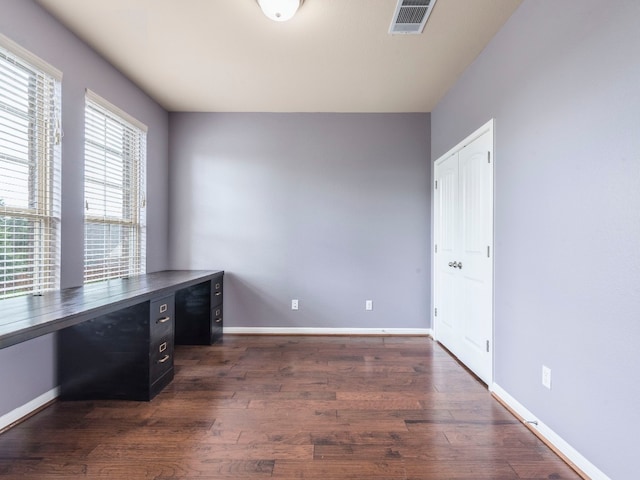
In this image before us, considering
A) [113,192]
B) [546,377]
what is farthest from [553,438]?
[113,192]

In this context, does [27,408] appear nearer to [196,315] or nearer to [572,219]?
[196,315]

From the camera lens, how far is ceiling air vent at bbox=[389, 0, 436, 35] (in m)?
2.01

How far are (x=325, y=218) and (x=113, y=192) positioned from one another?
85.1 inches

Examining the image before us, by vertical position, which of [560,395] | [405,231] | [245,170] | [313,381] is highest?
[245,170]

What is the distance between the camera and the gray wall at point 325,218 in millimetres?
3738

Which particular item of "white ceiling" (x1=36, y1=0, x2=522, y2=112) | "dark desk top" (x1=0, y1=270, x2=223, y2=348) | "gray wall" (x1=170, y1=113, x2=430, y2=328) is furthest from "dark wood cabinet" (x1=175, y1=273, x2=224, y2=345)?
"white ceiling" (x1=36, y1=0, x2=522, y2=112)

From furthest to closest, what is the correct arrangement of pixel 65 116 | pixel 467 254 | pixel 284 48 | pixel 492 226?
1. pixel 467 254
2. pixel 284 48
3. pixel 492 226
4. pixel 65 116

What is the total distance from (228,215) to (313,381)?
216 centimetres

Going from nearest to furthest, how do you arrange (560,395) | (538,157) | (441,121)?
(560,395) → (538,157) → (441,121)

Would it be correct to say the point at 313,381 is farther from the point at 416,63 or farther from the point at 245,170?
the point at 416,63

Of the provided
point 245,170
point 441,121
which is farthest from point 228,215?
point 441,121

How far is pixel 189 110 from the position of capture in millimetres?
3732

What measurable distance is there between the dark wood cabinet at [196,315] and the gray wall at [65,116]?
1.13 m

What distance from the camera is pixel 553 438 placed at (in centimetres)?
171
